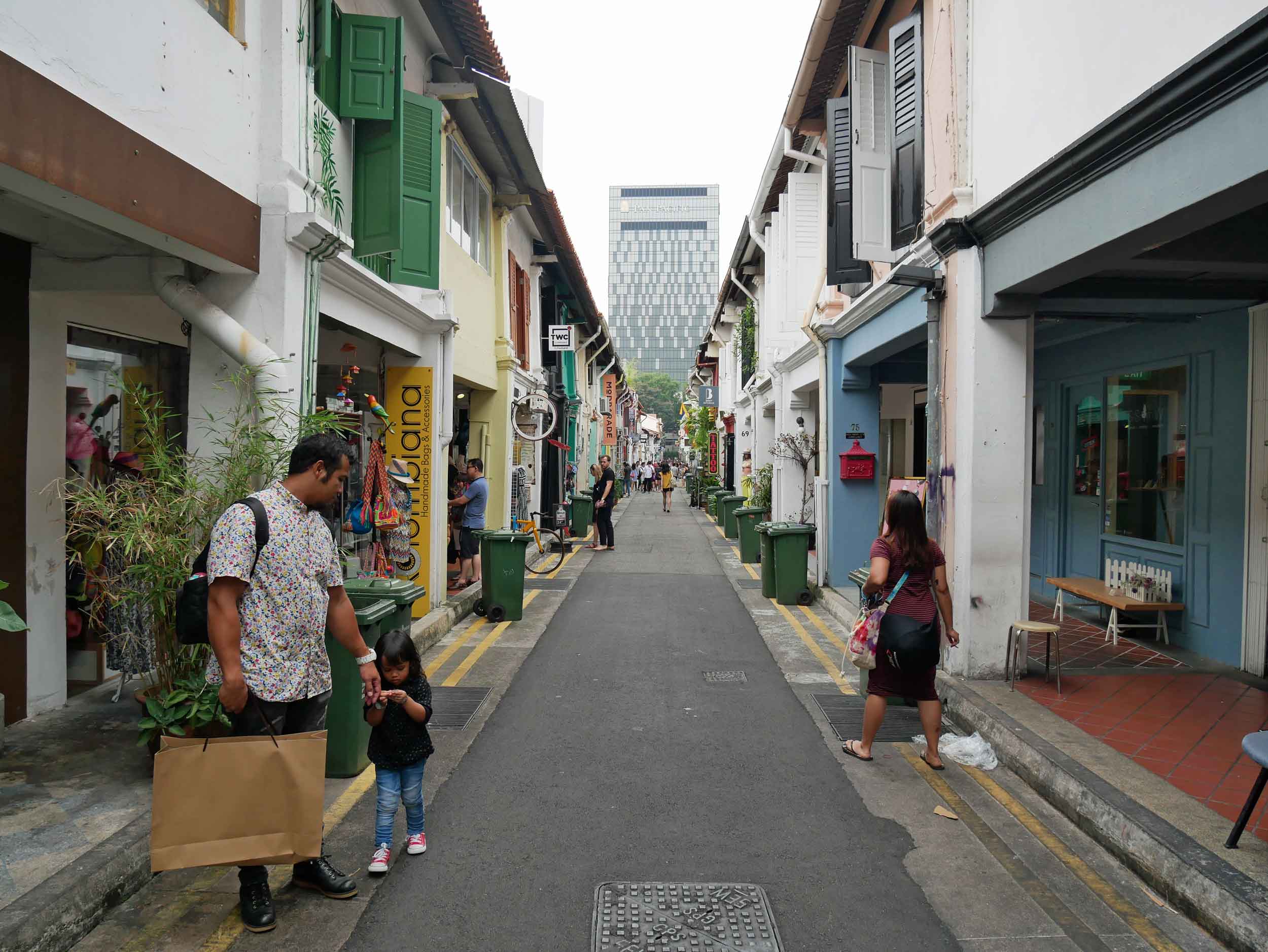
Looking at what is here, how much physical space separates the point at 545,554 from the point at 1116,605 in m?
10.5

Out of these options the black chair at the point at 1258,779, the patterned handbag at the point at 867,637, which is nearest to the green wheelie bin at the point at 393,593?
→ the patterned handbag at the point at 867,637

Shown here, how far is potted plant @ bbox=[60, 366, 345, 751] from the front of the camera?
4336 mm

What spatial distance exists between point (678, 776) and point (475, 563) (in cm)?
679

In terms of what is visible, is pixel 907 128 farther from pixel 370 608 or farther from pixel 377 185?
pixel 370 608

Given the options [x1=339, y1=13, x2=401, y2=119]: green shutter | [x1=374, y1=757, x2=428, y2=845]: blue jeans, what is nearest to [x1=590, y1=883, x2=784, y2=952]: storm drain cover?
[x1=374, y1=757, x2=428, y2=845]: blue jeans

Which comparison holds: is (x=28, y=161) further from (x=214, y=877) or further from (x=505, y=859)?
(x=505, y=859)

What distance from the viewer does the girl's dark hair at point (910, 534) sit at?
522cm

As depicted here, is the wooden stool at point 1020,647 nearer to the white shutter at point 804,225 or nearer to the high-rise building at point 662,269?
the white shutter at point 804,225

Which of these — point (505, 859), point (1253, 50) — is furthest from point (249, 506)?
point (1253, 50)

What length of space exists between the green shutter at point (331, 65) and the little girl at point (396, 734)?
181 inches

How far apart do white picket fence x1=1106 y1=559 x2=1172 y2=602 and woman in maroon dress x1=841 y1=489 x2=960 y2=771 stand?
3995 millimetres

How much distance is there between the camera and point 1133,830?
4.07 m

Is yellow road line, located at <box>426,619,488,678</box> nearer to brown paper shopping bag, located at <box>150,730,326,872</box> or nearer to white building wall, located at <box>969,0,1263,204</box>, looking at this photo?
brown paper shopping bag, located at <box>150,730,326,872</box>

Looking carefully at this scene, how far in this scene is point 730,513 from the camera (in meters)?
20.1
